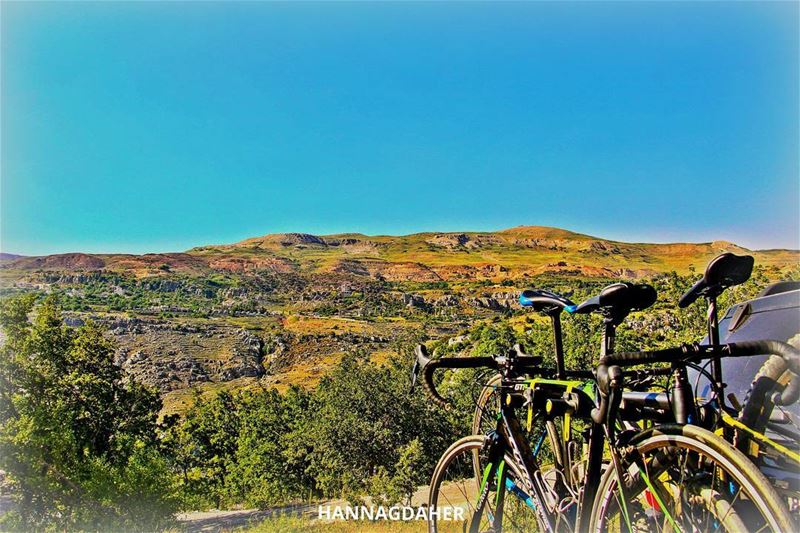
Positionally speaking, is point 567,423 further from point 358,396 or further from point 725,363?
point 358,396

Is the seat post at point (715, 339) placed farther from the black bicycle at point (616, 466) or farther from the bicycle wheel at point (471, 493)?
the bicycle wheel at point (471, 493)

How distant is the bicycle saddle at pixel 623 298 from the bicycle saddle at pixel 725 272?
9.4 inches

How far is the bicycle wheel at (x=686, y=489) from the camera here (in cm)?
156

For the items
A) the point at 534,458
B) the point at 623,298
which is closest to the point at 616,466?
the point at 623,298

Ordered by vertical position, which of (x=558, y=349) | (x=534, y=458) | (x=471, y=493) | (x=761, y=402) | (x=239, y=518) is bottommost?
(x=239, y=518)

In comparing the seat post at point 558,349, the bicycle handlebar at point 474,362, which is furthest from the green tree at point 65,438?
the seat post at point 558,349

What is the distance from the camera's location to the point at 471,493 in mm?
3811

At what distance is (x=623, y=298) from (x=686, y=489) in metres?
0.90

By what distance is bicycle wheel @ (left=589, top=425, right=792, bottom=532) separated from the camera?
1.56m

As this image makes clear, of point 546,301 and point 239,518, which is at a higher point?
point 546,301

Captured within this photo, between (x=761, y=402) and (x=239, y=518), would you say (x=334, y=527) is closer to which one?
(x=761, y=402)

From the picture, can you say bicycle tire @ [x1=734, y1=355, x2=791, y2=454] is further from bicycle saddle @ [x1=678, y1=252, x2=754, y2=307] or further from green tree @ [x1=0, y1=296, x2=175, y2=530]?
green tree @ [x1=0, y1=296, x2=175, y2=530]

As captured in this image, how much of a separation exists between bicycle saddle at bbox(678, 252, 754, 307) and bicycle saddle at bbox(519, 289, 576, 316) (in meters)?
0.82

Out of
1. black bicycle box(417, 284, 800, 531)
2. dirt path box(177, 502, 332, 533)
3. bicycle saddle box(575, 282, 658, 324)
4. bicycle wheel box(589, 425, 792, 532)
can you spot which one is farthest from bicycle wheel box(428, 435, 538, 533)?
dirt path box(177, 502, 332, 533)
